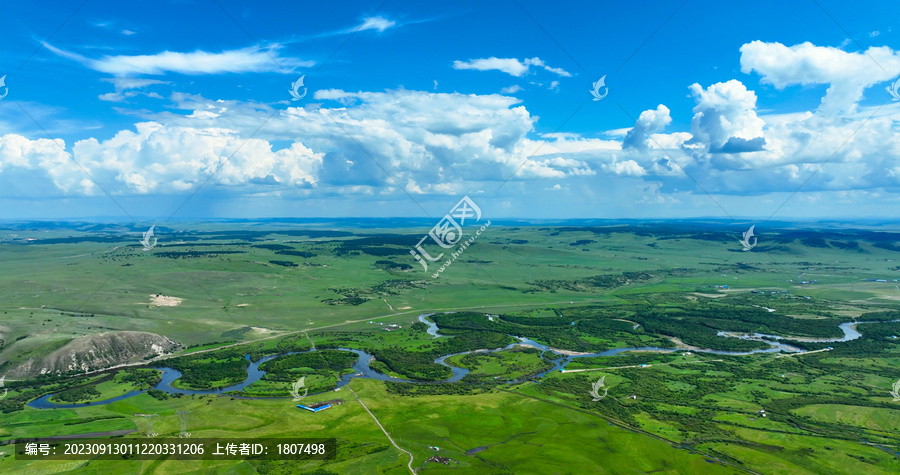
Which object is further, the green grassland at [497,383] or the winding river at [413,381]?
the winding river at [413,381]

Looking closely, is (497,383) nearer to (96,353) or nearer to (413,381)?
(413,381)

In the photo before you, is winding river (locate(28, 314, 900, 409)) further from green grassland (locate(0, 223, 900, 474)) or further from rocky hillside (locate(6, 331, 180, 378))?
rocky hillside (locate(6, 331, 180, 378))

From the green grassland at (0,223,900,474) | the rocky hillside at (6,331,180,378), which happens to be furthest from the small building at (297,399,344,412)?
the rocky hillside at (6,331,180,378)

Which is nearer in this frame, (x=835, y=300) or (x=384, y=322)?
(x=384, y=322)

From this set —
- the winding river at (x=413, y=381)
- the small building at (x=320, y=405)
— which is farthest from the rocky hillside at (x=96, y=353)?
the small building at (x=320, y=405)

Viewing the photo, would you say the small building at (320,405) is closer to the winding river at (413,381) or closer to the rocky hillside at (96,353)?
the winding river at (413,381)

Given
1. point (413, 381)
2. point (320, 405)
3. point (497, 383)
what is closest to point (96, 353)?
point (320, 405)

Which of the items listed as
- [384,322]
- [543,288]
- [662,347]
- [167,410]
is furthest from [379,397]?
[543,288]

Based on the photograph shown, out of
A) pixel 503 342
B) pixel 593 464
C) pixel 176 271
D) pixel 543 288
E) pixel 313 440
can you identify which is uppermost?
pixel 176 271

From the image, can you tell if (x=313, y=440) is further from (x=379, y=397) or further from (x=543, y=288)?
(x=543, y=288)
